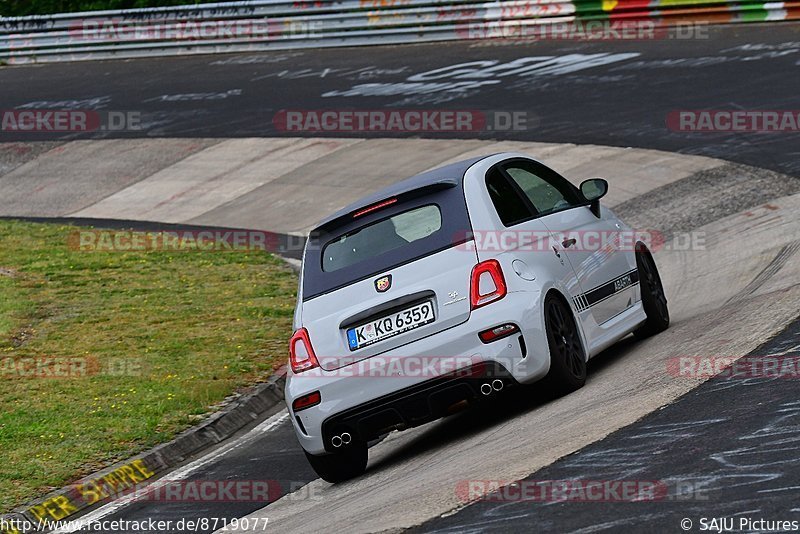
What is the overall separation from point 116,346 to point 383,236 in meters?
5.01

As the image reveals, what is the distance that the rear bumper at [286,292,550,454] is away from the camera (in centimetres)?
798

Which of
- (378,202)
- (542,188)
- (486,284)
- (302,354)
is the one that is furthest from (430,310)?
(542,188)

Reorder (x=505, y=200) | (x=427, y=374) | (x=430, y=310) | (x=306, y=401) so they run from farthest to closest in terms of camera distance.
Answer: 1. (x=505, y=200)
2. (x=306, y=401)
3. (x=430, y=310)
4. (x=427, y=374)

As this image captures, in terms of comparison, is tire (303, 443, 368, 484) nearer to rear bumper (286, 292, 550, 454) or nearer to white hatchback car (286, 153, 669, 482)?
white hatchback car (286, 153, 669, 482)

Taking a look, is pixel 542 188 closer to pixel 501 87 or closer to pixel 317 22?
pixel 501 87

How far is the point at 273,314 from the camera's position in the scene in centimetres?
1368

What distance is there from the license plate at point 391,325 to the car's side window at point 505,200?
91 cm

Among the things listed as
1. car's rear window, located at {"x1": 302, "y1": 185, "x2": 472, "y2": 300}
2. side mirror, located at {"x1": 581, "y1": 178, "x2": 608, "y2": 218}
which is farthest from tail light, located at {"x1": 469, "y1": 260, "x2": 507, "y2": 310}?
side mirror, located at {"x1": 581, "y1": 178, "x2": 608, "y2": 218}

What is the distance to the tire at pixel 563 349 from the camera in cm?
824

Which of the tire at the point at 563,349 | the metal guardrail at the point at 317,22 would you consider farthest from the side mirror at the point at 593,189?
the metal guardrail at the point at 317,22

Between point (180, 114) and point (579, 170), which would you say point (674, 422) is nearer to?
point (579, 170)

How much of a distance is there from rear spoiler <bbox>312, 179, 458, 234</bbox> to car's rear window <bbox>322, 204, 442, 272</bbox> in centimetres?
10

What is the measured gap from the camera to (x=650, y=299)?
10.1 metres

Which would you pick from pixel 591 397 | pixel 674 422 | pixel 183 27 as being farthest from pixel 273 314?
pixel 183 27
